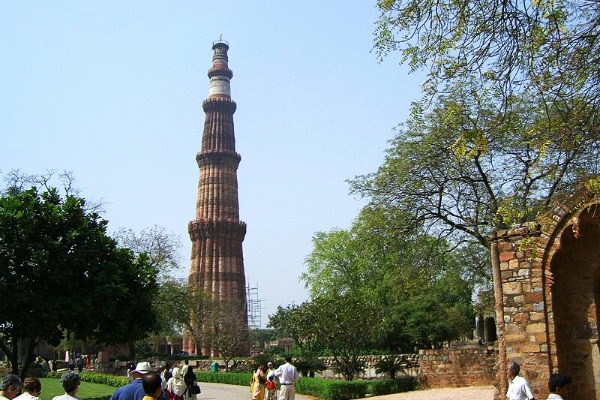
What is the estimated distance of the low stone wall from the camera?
19.6m

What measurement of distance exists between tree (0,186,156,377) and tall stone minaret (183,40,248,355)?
105 feet

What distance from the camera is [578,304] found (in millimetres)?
10328

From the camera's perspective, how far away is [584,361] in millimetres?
10211

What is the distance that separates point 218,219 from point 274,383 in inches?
1458

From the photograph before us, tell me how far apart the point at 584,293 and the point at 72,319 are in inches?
460

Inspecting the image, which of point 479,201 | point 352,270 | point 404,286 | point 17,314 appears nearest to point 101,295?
point 17,314

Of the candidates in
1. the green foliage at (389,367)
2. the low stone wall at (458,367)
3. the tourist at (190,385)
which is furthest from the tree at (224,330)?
the tourist at (190,385)

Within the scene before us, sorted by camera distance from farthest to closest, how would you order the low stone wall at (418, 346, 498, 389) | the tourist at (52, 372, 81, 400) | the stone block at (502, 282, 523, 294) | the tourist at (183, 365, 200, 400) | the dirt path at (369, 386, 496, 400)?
the low stone wall at (418, 346, 498, 389) → the dirt path at (369, 386, 496, 400) → the tourist at (183, 365, 200, 400) → the stone block at (502, 282, 523, 294) → the tourist at (52, 372, 81, 400)

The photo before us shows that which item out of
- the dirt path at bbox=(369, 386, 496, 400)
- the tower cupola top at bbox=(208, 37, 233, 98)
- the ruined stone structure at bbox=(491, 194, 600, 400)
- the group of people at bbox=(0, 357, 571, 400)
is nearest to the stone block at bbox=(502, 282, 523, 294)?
the ruined stone structure at bbox=(491, 194, 600, 400)

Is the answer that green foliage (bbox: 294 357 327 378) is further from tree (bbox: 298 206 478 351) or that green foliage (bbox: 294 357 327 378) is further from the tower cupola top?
the tower cupola top

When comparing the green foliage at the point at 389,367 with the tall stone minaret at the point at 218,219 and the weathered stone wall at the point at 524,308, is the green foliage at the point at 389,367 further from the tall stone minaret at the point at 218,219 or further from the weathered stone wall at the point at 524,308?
the tall stone minaret at the point at 218,219

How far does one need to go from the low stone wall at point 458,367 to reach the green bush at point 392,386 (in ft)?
1.02

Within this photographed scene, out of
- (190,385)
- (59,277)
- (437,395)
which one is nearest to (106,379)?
(59,277)

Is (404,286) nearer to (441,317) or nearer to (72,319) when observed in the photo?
(72,319)
